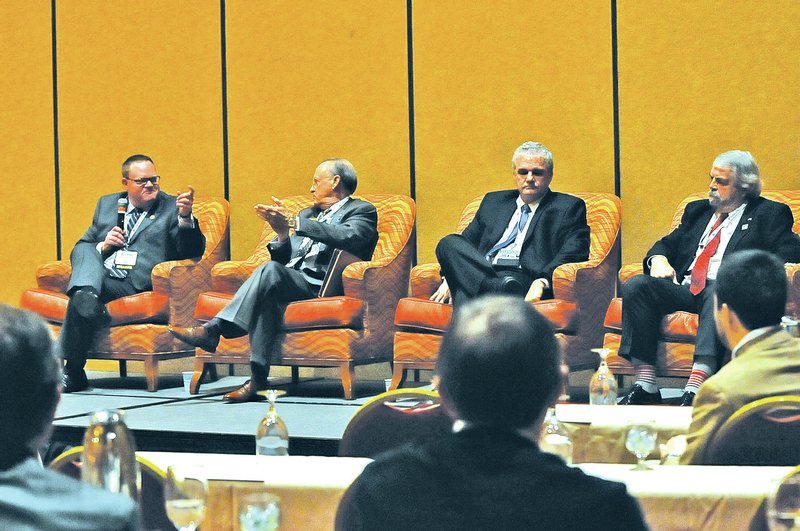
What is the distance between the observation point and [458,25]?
636 centimetres

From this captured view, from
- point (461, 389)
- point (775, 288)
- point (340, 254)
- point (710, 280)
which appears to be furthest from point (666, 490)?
point (340, 254)

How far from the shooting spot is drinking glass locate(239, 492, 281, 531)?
1589 mm

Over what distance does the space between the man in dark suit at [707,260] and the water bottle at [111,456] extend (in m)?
3.40

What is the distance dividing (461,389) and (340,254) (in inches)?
176

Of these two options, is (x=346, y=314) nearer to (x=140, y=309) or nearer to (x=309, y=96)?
(x=140, y=309)

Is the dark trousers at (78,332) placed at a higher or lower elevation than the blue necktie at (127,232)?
lower

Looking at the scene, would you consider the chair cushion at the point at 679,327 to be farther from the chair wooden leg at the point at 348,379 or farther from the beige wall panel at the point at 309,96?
the beige wall panel at the point at 309,96

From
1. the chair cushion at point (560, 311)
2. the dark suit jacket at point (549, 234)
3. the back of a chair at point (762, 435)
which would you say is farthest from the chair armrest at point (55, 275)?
the back of a chair at point (762, 435)

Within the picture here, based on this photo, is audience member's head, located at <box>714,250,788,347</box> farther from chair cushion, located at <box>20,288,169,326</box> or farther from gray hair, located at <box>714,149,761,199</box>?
chair cushion, located at <box>20,288,169,326</box>

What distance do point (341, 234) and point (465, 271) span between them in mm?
686

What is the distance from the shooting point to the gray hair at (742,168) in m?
5.03

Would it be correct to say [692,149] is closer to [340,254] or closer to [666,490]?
[340,254]

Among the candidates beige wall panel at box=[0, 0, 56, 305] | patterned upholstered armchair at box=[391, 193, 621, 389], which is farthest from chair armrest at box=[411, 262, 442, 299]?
beige wall panel at box=[0, 0, 56, 305]

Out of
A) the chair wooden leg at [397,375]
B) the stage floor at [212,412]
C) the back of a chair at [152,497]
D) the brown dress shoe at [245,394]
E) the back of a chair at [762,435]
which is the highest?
the back of a chair at [762,435]
